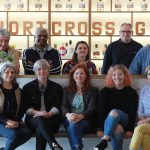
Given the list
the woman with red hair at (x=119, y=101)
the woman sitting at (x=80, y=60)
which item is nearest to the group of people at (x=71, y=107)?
the woman with red hair at (x=119, y=101)

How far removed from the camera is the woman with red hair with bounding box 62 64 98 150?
12.4ft

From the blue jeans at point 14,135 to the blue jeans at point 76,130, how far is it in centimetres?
39

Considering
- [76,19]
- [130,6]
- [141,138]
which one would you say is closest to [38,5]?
[76,19]

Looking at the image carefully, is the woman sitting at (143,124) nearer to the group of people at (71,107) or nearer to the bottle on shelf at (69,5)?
the group of people at (71,107)

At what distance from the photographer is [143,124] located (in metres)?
3.63

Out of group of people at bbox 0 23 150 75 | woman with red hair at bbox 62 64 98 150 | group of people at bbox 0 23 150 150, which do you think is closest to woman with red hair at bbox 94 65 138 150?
group of people at bbox 0 23 150 150

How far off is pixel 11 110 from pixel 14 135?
305 millimetres

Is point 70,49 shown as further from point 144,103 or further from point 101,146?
point 101,146

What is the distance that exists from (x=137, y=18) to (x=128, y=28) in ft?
7.06

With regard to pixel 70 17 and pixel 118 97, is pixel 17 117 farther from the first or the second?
pixel 70 17

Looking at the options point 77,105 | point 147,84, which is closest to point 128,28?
point 147,84

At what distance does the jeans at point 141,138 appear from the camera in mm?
3525

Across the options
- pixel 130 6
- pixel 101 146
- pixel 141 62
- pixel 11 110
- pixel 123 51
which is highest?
pixel 130 6

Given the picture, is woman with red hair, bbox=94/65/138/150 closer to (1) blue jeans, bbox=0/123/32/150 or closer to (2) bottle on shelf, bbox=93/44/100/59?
(1) blue jeans, bbox=0/123/32/150
